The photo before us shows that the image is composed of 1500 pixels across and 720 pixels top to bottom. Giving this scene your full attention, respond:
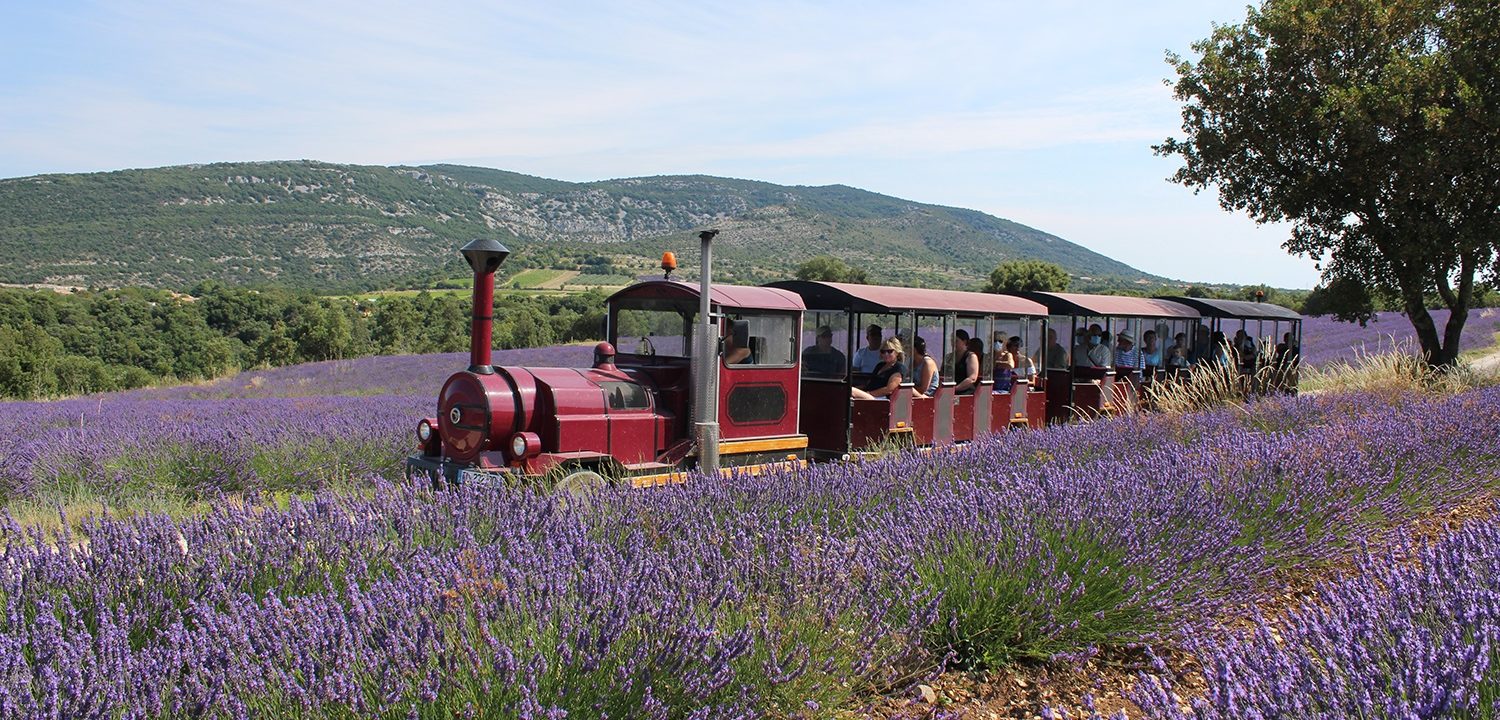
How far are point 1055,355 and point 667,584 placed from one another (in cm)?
1112

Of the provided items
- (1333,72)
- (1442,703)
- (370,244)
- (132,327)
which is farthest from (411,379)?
(370,244)

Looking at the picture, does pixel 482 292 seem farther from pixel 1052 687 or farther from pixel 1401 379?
pixel 1401 379

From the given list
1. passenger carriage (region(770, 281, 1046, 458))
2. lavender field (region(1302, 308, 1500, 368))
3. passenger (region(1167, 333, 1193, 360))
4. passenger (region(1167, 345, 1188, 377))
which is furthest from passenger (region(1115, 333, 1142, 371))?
lavender field (region(1302, 308, 1500, 368))

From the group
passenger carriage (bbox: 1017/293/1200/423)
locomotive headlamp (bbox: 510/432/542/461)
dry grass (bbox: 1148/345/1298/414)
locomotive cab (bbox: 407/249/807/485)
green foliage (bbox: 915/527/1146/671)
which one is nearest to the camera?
green foliage (bbox: 915/527/1146/671)

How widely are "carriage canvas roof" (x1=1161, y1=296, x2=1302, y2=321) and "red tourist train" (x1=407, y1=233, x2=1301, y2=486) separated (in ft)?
12.9

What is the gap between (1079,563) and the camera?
167 inches

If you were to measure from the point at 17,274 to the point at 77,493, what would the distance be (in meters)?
101

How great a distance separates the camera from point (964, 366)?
11.2 m

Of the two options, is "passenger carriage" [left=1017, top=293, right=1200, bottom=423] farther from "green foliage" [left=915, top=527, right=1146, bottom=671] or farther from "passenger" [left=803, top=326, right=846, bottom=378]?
"green foliage" [left=915, top=527, right=1146, bottom=671]

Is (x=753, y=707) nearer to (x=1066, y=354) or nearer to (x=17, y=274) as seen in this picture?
(x=1066, y=354)

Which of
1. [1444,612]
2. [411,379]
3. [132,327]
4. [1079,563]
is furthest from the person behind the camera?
[132,327]

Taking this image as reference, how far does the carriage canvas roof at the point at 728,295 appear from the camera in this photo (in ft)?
27.8

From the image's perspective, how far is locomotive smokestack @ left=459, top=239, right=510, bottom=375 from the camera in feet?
24.3

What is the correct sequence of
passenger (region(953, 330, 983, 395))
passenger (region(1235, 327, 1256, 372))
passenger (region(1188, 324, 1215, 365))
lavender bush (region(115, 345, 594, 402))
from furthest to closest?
lavender bush (region(115, 345, 594, 402)) → passenger (region(1188, 324, 1215, 365)) → passenger (region(1235, 327, 1256, 372)) → passenger (region(953, 330, 983, 395))
